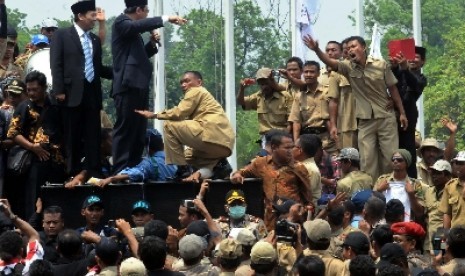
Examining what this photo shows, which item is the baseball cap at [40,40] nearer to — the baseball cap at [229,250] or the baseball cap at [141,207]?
the baseball cap at [141,207]

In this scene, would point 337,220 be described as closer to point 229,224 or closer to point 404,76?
point 229,224

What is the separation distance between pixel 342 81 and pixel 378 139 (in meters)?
0.82

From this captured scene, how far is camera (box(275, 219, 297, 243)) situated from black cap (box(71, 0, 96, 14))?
15.4ft

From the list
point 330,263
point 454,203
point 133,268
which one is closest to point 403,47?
point 454,203

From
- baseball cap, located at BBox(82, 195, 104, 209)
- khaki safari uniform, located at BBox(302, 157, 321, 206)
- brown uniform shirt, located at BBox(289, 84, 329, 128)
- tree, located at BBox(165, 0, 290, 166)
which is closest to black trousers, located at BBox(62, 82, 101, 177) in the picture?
baseball cap, located at BBox(82, 195, 104, 209)

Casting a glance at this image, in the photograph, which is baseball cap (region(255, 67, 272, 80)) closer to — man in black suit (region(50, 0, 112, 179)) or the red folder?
the red folder

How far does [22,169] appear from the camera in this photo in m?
19.4

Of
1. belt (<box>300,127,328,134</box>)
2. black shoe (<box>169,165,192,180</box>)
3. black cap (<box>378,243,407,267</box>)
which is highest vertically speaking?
belt (<box>300,127,328,134</box>)

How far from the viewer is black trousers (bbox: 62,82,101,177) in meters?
19.4

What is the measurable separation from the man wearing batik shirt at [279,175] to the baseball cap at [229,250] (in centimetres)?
331

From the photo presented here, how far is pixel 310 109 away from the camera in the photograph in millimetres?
21547

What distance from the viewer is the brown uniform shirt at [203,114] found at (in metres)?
19.3

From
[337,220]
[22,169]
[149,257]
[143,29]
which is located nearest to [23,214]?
[22,169]

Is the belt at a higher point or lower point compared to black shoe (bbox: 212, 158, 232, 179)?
higher
